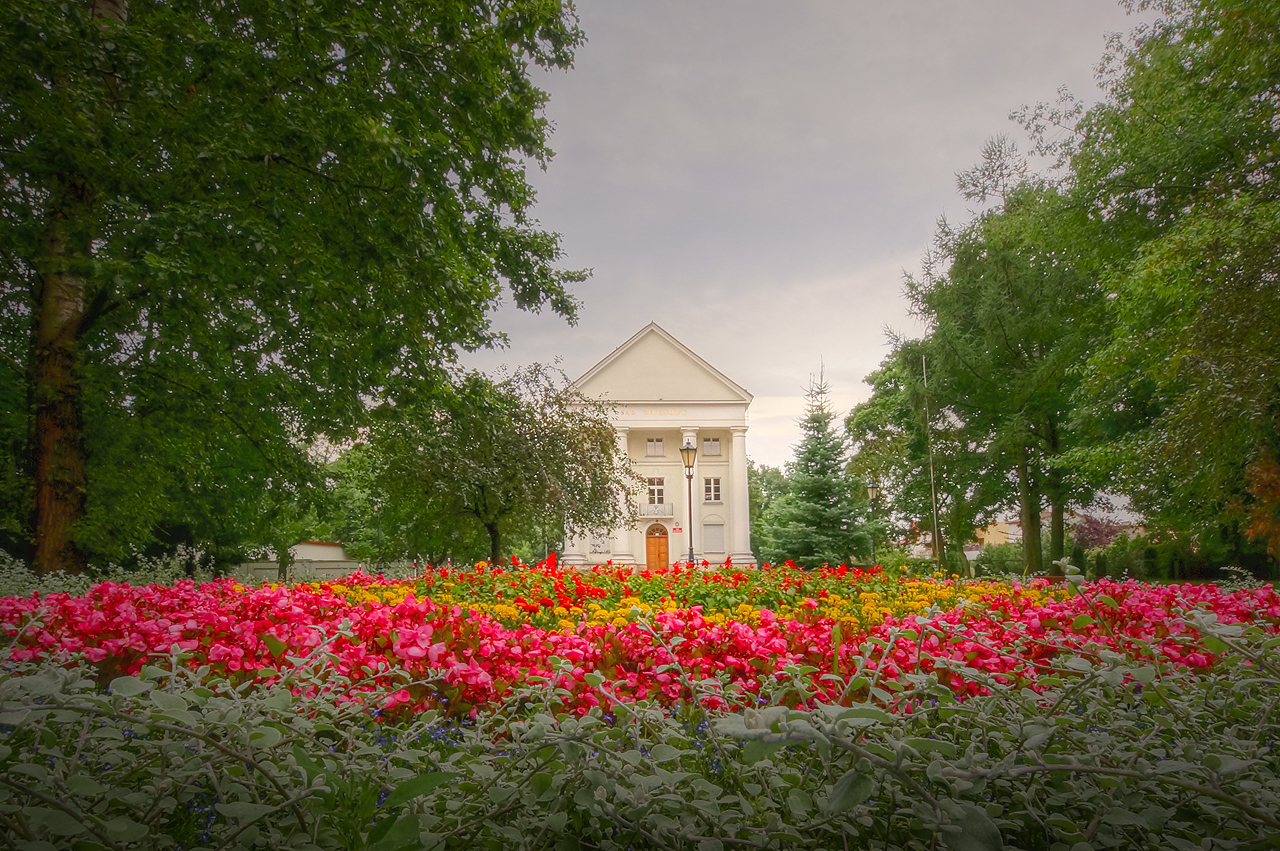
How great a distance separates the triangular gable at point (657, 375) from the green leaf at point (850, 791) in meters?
31.2

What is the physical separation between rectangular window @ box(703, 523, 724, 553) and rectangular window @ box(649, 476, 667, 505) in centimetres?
260

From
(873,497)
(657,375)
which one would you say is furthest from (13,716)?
(657,375)

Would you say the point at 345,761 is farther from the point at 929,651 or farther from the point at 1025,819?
the point at 929,651

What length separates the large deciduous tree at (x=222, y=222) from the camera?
6.38 m

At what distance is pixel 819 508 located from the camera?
886 inches

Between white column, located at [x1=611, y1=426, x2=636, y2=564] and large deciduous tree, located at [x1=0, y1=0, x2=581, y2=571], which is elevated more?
large deciduous tree, located at [x1=0, y1=0, x2=581, y2=571]

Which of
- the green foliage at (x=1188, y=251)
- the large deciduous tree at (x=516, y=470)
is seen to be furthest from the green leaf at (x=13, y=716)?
the green foliage at (x=1188, y=251)

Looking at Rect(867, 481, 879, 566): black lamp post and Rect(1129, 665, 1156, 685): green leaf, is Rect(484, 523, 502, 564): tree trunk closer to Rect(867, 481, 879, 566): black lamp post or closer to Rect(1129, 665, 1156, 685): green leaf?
Rect(867, 481, 879, 566): black lamp post

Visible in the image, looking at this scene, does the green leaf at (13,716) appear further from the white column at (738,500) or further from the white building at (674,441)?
the white column at (738,500)

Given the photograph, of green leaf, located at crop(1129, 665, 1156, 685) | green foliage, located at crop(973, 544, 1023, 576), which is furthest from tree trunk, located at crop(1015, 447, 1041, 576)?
green leaf, located at crop(1129, 665, 1156, 685)

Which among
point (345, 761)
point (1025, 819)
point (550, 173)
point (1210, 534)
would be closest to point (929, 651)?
point (1025, 819)

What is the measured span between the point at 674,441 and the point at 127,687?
32.0 meters

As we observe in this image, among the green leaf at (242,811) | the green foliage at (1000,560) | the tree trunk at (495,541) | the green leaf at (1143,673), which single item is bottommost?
the green foliage at (1000,560)

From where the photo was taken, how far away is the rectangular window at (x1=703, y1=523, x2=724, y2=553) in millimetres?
31844
